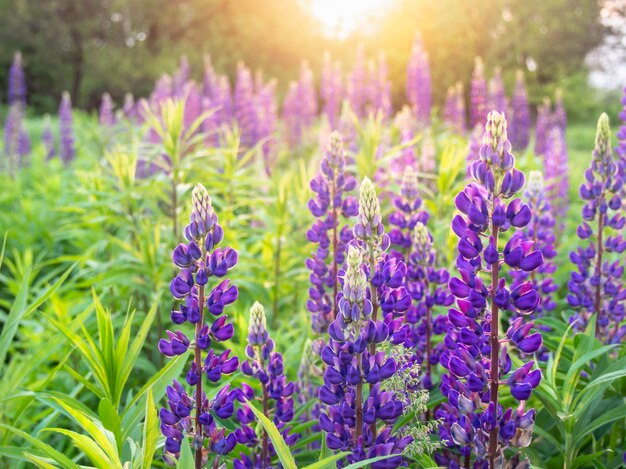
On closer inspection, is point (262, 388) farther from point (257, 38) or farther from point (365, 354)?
point (257, 38)

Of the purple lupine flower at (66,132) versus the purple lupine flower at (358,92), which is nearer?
the purple lupine flower at (358,92)

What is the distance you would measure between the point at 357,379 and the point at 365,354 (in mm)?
68

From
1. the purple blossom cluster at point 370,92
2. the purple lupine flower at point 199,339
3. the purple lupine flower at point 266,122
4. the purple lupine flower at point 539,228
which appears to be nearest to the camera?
the purple lupine flower at point 199,339

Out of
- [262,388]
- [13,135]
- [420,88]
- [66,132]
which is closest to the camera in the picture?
[262,388]

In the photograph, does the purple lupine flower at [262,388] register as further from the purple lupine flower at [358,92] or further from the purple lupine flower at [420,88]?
the purple lupine flower at [358,92]

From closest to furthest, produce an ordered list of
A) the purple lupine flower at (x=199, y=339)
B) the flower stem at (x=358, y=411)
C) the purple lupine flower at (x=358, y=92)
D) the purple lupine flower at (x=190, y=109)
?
the flower stem at (x=358, y=411), the purple lupine flower at (x=199, y=339), the purple lupine flower at (x=190, y=109), the purple lupine flower at (x=358, y=92)

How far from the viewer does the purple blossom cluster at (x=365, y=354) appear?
5.56 ft

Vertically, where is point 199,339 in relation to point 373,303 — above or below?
below

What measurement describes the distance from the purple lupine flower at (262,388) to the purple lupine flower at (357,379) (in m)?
0.36

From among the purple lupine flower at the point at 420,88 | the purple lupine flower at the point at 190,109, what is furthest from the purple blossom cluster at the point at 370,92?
the purple lupine flower at the point at 190,109

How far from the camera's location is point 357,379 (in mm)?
1704

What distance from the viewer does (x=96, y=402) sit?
150 inches

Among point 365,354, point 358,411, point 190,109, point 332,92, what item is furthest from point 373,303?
point 332,92

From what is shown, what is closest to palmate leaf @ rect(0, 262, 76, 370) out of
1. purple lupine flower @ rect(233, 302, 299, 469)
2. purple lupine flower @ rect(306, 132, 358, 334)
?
purple lupine flower @ rect(233, 302, 299, 469)
